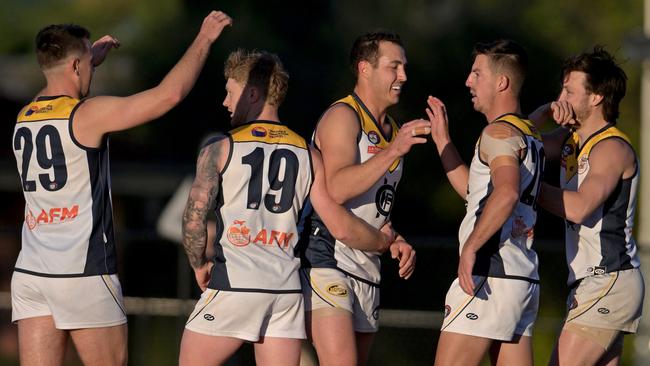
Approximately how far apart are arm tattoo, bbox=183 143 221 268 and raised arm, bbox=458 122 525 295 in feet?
4.46

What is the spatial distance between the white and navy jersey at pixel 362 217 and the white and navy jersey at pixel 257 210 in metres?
0.57

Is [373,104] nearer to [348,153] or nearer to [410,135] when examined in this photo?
[348,153]

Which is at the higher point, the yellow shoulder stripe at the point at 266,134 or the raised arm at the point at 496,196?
the yellow shoulder stripe at the point at 266,134

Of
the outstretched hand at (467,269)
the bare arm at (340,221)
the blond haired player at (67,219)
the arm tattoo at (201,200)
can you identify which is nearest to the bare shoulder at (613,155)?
the outstretched hand at (467,269)

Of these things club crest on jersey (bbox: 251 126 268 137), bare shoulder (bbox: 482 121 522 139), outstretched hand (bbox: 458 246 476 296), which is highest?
bare shoulder (bbox: 482 121 522 139)

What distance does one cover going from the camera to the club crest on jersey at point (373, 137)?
7160 millimetres

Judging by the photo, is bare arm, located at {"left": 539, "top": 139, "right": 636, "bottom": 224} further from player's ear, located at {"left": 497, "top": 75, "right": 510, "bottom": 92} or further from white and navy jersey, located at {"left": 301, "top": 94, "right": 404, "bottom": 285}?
white and navy jersey, located at {"left": 301, "top": 94, "right": 404, "bottom": 285}

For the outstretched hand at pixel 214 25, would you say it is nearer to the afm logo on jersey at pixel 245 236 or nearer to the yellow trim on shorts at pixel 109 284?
the afm logo on jersey at pixel 245 236

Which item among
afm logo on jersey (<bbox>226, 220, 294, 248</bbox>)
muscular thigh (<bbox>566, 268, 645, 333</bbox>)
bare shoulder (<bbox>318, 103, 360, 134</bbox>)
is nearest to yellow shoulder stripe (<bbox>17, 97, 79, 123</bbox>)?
afm logo on jersey (<bbox>226, 220, 294, 248</bbox>)

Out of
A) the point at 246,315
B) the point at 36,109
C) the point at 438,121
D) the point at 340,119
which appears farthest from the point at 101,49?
the point at 438,121

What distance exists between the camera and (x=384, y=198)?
23.9ft

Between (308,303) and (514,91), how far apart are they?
1.65 m

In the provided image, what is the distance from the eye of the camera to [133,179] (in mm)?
19031

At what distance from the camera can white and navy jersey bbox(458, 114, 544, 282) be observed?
6773 mm
